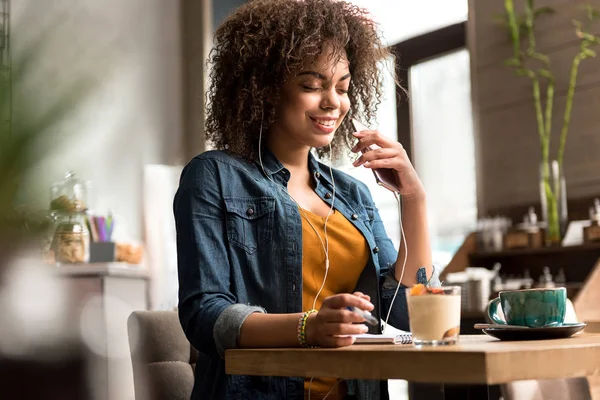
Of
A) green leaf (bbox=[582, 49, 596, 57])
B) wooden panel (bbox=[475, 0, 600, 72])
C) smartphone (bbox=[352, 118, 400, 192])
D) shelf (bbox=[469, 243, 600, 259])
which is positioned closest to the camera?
smartphone (bbox=[352, 118, 400, 192])

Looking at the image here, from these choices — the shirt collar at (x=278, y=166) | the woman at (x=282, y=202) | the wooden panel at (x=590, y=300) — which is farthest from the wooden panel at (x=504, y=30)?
the shirt collar at (x=278, y=166)

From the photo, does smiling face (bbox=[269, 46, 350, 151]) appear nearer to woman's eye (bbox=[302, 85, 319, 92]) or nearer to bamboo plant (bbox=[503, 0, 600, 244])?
woman's eye (bbox=[302, 85, 319, 92])

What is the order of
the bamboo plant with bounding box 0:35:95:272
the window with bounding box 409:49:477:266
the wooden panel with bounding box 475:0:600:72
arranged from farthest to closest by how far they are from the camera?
the window with bounding box 409:49:477:266 → the wooden panel with bounding box 475:0:600:72 → the bamboo plant with bounding box 0:35:95:272

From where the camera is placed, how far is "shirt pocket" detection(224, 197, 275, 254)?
4.24 feet

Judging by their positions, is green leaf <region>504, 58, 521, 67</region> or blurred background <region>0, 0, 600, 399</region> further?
green leaf <region>504, 58, 521, 67</region>

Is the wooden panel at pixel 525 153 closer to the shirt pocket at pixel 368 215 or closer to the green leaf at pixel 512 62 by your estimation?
the green leaf at pixel 512 62

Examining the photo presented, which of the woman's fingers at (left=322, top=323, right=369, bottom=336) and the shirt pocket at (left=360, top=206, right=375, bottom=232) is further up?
the shirt pocket at (left=360, top=206, right=375, bottom=232)

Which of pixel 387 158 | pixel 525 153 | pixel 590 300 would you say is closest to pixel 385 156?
pixel 387 158

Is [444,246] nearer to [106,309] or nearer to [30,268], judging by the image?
[106,309]

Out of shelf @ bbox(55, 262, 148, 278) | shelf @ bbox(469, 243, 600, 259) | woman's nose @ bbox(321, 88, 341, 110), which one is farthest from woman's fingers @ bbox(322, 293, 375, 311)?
shelf @ bbox(469, 243, 600, 259)

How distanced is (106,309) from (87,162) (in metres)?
1.36

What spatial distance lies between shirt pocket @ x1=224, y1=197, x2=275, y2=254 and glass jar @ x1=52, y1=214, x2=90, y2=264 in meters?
2.52

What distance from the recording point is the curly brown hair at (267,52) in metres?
1.42

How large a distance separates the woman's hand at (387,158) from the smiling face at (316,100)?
101 millimetres
